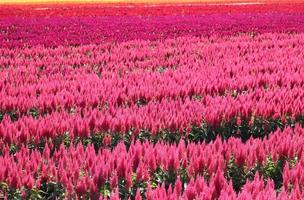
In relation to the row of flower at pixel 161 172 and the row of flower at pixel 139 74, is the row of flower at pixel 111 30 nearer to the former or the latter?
the row of flower at pixel 139 74

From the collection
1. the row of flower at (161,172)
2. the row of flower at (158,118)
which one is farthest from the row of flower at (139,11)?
the row of flower at (161,172)

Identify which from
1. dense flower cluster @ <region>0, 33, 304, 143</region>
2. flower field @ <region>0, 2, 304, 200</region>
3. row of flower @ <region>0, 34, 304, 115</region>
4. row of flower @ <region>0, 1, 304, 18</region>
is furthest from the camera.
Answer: row of flower @ <region>0, 1, 304, 18</region>

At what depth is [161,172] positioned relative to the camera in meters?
3.99

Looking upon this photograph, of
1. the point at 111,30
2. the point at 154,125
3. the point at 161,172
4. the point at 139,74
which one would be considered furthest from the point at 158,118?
the point at 111,30

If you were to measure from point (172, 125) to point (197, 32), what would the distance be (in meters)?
13.2

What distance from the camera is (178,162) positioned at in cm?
396

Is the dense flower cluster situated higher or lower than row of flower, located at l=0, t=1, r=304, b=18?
higher

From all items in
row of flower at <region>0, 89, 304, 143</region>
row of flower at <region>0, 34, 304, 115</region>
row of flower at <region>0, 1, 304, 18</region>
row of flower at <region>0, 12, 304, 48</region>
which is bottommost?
row of flower at <region>0, 1, 304, 18</region>

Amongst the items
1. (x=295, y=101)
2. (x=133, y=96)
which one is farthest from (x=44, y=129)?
(x=295, y=101)

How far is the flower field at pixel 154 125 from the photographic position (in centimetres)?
363

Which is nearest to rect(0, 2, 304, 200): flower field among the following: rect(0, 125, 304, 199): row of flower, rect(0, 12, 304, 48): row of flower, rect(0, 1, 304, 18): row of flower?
rect(0, 125, 304, 199): row of flower

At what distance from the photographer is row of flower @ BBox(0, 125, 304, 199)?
3.34 m

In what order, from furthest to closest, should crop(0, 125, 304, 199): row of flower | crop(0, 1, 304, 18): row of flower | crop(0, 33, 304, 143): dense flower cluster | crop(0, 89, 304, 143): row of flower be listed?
1. crop(0, 1, 304, 18): row of flower
2. crop(0, 33, 304, 143): dense flower cluster
3. crop(0, 89, 304, 143): row of flower
4. crop(0, 125, 304, 199): row of flower

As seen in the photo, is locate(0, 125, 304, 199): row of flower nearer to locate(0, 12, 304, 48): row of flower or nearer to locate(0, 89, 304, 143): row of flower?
locate(0, 89, 304, 143): row of flower
